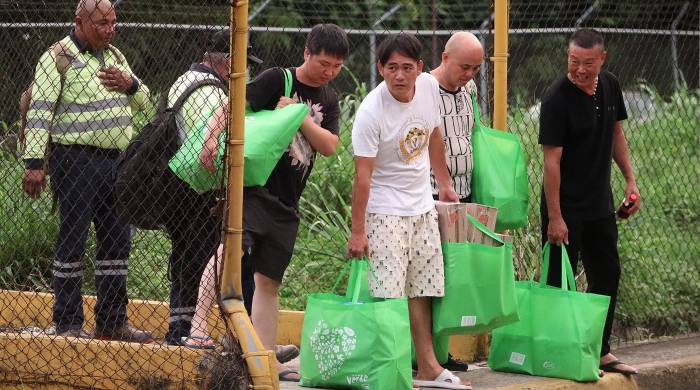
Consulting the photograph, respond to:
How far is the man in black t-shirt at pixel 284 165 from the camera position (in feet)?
18.0

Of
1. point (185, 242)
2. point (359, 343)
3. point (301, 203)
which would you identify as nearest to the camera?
point (359, 343)

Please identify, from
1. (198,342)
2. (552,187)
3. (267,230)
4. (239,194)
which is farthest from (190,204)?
(552,187)

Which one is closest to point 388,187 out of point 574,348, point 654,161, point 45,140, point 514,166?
point 514,166

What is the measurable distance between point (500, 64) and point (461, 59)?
0.76m

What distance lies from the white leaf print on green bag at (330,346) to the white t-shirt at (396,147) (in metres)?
0.61

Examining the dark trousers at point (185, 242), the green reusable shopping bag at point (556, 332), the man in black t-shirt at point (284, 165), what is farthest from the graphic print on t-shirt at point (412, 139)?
the green reusable shopping bag at point (556, 332)

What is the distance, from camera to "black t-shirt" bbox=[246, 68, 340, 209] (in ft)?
18.0

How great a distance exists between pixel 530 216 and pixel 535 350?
6.08 feet

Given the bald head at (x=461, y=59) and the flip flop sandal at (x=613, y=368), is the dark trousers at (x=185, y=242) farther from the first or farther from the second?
the flip flop sandal at (x=613, y=368)

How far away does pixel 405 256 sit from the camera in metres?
5.68

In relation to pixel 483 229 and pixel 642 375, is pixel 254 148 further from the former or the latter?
pixel 642 375

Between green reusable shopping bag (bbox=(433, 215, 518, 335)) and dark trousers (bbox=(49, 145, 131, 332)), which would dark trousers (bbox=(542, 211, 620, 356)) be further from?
dark trousers (bbox=(49, 145, 131, 332))

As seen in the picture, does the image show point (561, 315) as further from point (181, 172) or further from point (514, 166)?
point (181, 172)

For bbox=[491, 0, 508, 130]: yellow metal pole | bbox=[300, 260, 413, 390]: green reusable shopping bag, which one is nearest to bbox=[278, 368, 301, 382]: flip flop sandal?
bbox=[300, 260, 413, 390]: green reusable shopping bag
